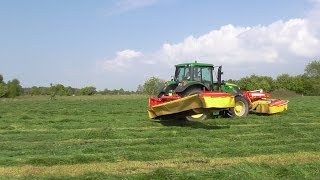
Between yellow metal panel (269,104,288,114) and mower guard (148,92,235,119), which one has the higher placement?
mower guard (148,92,235,119)

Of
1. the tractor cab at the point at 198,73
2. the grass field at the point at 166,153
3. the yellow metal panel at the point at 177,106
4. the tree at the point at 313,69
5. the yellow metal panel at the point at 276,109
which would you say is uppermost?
the tree at the point at 313,69

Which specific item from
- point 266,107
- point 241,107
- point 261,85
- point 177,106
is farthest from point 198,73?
point 261,85

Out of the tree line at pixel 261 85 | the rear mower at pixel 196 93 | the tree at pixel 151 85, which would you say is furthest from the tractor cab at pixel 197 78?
the tree at pixel 151 85

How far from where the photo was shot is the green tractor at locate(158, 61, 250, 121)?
16.8 m

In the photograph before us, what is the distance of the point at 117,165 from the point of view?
8.56 meters

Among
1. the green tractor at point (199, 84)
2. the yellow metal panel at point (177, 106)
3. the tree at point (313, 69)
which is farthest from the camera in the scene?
the tree at point (313, 69)

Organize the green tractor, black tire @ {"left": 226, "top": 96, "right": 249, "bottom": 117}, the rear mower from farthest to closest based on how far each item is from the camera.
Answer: black tire @ {"left": 226, "top": 96, "right": 249, "bottom": 117} < the green tractor < the rear mower

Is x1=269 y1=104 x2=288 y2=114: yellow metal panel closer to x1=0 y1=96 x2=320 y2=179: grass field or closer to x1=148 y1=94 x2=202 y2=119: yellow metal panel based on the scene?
x1=0 y1=96 x2=320 y2=179: grass field

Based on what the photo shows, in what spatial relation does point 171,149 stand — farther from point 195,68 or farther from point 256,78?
point 256,78

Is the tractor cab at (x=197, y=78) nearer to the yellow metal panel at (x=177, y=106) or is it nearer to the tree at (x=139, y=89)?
the yellow metal panel at (x=177, y=106)

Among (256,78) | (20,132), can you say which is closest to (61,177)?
(20,132)

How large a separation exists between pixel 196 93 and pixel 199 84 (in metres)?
1.67

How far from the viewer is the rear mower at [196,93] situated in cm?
1442

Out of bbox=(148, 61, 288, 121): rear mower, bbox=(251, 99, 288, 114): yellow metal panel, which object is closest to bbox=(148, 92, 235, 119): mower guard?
bbox=(148, 61, 288, 121): rear mower
